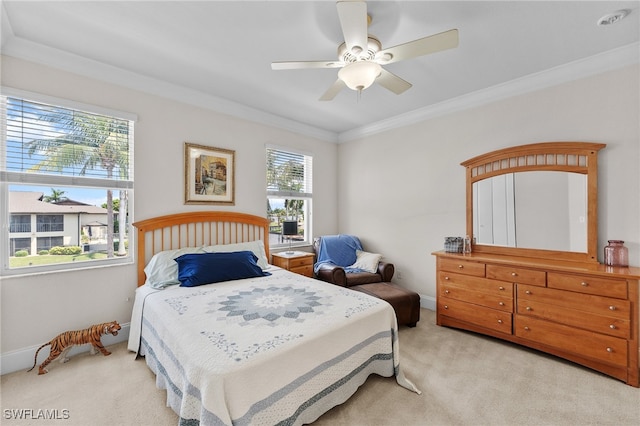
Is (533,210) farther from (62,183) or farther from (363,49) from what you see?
(62,183)

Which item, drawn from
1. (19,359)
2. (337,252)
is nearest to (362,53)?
(337,252)

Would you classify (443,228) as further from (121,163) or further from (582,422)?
(121,163)

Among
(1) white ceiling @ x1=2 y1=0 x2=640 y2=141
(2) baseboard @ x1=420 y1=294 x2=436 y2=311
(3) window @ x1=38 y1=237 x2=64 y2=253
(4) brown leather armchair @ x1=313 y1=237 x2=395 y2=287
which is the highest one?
(1) white ceiling @ x1=2 y1=0 x2=640 y2=141

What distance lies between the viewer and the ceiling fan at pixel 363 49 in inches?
62.9

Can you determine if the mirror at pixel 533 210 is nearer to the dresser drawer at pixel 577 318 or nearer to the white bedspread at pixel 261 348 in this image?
the dresser drawer at pixel 577 318

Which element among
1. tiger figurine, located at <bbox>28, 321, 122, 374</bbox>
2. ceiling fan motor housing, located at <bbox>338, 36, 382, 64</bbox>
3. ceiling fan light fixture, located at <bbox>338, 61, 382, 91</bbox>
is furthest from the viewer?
tiger figurine, located at <bbox>28, 321, 122, 374</bbox>

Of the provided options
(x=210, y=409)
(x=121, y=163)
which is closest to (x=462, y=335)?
(x=210, y=409)

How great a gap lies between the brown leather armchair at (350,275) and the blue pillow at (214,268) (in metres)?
0.84

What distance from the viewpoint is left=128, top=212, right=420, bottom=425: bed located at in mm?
1398

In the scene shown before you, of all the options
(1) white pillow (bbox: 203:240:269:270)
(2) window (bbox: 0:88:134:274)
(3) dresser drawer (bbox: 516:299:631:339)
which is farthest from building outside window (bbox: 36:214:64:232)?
(3) dresser drawer (bbox: 516:299:631:339)

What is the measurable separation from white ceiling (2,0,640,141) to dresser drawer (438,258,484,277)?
1.97 meters

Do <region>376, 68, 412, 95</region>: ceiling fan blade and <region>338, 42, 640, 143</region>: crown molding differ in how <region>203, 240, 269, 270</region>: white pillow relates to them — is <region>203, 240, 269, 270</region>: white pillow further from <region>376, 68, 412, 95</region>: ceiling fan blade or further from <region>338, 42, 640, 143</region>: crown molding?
<region>338, 42, 640, 143</region>: crown molding

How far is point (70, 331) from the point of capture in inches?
98.0

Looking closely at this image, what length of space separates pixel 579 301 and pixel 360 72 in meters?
2.66
